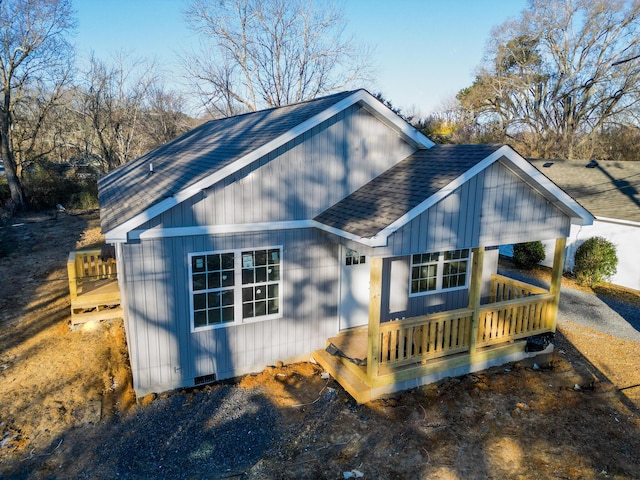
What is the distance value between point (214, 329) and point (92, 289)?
187 inches

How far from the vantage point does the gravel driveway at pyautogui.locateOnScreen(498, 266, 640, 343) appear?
1063 cm

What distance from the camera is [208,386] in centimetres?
759

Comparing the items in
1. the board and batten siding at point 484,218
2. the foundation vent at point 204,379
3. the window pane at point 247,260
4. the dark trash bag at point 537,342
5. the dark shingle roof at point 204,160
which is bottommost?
the foundation vent at point 204,379

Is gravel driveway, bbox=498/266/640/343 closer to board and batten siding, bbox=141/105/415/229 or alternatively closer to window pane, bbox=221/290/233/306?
board and batten siding, bbox=141/105/415/229

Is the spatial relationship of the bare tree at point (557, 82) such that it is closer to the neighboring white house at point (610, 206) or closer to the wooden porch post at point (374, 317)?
the neighboring white house at point (610, 206)

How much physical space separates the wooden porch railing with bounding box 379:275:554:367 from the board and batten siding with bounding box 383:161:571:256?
1.34 meters

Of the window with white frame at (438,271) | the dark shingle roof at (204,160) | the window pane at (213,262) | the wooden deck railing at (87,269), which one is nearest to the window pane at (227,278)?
the window pane at (213,262)

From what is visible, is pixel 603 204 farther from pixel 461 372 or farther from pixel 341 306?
pixel 341 306

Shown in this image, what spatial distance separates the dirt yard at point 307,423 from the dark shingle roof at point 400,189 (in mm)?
2935

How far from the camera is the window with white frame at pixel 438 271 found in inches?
363

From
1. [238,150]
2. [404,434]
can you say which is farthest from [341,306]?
[238,150]

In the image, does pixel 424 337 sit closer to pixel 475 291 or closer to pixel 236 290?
pixel 475 291

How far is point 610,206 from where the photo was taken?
1530cm

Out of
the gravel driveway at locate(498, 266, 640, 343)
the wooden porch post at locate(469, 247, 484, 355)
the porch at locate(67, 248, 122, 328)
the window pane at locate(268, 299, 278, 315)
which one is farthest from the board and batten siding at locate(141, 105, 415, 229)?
the gravel driveway at locate(498, 266, 640, 343)
